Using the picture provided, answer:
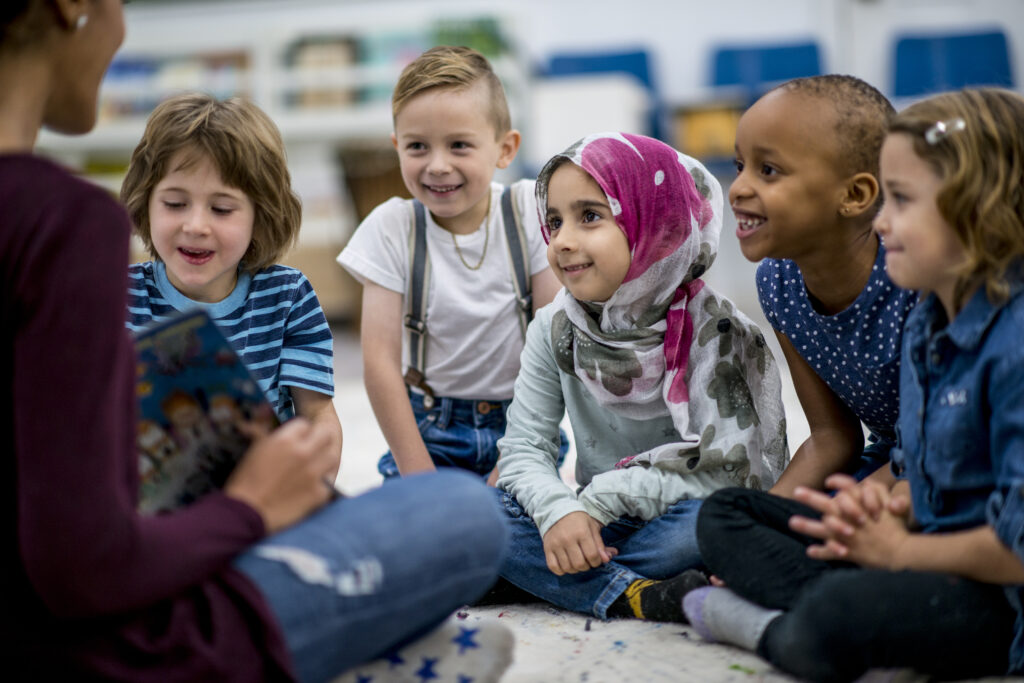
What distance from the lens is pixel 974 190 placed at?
0.90 m

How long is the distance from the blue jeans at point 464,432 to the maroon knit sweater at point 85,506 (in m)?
0.92

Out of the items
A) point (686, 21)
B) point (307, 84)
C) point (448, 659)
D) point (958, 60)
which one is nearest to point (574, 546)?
point (448, 659)

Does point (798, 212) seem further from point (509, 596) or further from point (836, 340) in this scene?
point (509, 596)

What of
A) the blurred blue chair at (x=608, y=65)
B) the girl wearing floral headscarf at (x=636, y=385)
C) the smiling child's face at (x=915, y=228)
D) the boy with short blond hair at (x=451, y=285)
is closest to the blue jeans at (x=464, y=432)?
the boy with short blond hair at (x=451, y=285)

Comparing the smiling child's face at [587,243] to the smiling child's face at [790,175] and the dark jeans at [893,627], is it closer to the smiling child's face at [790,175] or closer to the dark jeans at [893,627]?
the smiling child's face at [790,175]

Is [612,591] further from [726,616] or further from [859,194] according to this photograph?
[859,194]

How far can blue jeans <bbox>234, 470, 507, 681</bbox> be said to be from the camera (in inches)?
29.1

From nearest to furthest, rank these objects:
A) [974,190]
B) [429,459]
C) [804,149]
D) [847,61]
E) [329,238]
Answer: [974,190] < [804,149] < [429,459] < [329,238] < [847,61]

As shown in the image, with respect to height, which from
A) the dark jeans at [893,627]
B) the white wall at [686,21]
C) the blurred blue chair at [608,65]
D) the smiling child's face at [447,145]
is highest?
the white wall at [686,21]

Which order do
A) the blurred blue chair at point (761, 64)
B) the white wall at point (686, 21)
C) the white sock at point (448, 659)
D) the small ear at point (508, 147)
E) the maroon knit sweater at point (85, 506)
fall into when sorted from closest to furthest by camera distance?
the maroon knit sweater at point (85, 506), the white sock at point (448, 659), the small ear at point (508, 147), the blurred blue chair at point (761, 64), the white wall at point (686, 21)

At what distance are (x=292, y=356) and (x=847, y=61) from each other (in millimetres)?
4786

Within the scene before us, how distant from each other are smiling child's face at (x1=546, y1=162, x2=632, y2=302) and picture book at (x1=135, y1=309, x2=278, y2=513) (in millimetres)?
553

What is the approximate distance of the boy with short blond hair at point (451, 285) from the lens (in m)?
Result: 1.59

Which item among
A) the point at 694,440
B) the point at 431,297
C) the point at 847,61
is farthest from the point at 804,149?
the point at 847,61
